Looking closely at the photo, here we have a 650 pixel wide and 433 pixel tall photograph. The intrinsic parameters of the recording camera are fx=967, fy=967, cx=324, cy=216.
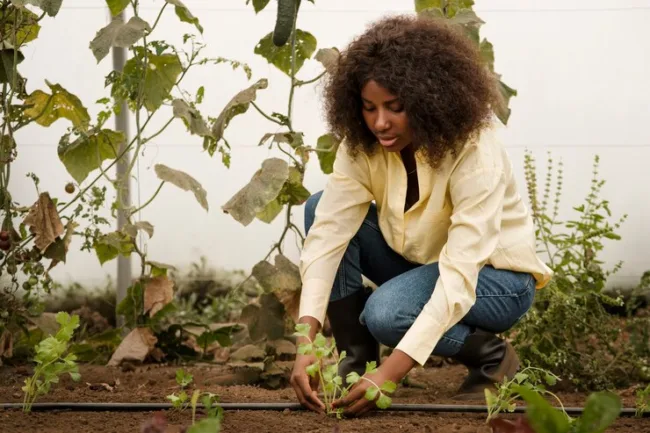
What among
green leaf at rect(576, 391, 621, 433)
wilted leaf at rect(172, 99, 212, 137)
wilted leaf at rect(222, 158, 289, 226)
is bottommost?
green leaf at rect(576, 391, 621, 433)

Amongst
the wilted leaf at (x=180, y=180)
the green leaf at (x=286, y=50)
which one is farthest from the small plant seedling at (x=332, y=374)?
the green leaf at (x=286, y=50)

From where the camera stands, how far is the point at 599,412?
1.22m

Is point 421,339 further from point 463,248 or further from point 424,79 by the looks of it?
point 424,79

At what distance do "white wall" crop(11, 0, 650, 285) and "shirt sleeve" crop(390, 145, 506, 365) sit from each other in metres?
1.33

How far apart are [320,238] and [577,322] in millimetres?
868

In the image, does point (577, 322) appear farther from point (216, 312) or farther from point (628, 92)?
point (216, 312)

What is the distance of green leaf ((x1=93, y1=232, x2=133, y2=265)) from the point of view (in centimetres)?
273

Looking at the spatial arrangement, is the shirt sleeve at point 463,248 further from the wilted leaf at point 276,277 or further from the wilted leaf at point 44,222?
the wilted leaf at point 44,222

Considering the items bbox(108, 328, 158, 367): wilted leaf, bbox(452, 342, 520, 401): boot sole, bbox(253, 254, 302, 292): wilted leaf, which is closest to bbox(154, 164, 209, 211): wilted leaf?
bbox(253, 254, 302, 292): wilted leaf

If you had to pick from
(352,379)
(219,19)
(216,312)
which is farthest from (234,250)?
(352,379)

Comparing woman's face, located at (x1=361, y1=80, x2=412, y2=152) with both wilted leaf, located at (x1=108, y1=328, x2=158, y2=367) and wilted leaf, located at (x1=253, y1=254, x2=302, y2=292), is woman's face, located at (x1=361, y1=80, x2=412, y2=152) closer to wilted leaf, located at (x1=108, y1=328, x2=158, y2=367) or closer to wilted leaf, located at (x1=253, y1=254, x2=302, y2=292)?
wilted leaf, located at (x1=253, y1=254, x2=302, y2=292)

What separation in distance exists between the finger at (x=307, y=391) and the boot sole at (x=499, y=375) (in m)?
0.49

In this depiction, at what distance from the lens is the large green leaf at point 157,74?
9.16ft

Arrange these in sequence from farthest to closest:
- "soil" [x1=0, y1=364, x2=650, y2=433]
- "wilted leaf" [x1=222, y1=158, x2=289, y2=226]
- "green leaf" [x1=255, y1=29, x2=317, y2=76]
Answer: "green leaf" [x1=255, y1=29, x2=317, y2=76] < "wilted leaf" [x1=222, y1=158, x2=289, y2=226] < "soil" [x1=0, y1=364, x2=650, y2=433]
